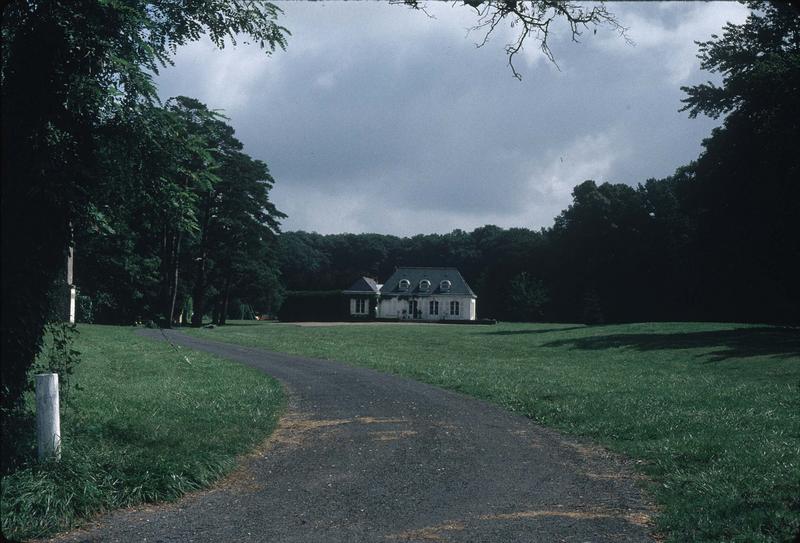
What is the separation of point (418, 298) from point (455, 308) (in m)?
4.65

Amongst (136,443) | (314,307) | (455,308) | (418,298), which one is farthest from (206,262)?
(136,443)

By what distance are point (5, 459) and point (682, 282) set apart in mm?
67750

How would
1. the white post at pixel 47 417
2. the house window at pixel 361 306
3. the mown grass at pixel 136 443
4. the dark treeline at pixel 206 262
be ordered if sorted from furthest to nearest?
the house window at pixel 361 306, the dark treeline at pixel 206 262, the white post at pixel 47 417, the mown grass at pixel 136 443

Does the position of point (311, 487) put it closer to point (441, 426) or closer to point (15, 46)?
point (441, 426)

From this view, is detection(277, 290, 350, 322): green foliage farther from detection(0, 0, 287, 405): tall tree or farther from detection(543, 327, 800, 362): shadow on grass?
detection(0, 0, 287, 405): tall tree

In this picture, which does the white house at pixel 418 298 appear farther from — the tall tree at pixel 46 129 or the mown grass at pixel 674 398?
the tall tree at pixel 46 129

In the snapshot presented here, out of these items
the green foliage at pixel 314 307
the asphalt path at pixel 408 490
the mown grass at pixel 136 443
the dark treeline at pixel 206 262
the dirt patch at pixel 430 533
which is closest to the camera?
the dirt patch at pixel 430 533

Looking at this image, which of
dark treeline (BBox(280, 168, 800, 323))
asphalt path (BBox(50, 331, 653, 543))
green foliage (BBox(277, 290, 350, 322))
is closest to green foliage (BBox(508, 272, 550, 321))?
dark treeline (BBox(280, 168, 800, 323))

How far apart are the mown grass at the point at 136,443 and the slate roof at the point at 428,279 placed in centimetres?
6501

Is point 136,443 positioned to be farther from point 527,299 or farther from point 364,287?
point 364,287

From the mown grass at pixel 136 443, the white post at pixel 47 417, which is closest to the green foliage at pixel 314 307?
the mown grass at pixel 136 443

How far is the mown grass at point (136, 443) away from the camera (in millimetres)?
6750

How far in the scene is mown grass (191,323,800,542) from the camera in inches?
290

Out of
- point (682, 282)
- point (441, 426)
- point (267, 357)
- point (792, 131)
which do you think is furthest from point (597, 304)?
point (441, 426)
